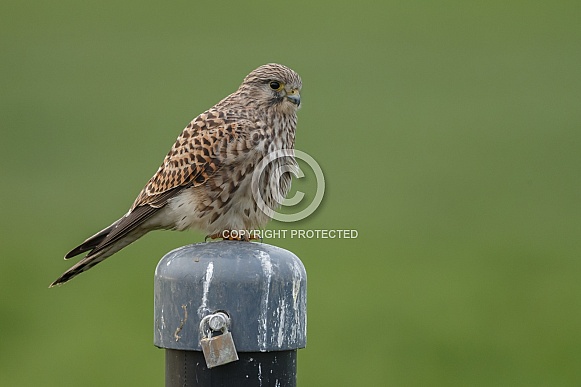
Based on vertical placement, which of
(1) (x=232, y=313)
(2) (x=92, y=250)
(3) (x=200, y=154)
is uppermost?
(3) (x=200, y=154)

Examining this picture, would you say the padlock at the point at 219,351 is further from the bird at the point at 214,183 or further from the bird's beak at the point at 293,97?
the bird's beak at the point at 293,97

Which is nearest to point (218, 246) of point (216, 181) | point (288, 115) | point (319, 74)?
point (216, 181)

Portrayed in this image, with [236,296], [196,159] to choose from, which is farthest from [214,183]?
[236,296]

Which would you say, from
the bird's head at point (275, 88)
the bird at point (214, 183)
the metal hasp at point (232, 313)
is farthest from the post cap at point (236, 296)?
the bird's head at point (275, 88)

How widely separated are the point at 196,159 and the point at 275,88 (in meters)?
0.57

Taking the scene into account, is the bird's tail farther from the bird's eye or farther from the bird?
the bird's eye

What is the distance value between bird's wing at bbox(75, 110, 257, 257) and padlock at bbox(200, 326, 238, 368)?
5.33 ft

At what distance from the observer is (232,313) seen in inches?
128

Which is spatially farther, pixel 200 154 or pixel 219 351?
pixel 200 154

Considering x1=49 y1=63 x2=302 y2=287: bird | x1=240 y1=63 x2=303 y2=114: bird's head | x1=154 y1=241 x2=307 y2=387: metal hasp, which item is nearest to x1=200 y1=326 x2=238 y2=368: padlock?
x1=154 y1=241 x2=307 y2=387: metal hasp

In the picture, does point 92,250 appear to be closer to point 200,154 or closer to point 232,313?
point 200,154

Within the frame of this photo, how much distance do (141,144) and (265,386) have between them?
9592 mm

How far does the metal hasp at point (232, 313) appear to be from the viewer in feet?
10.6

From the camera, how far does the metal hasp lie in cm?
324
